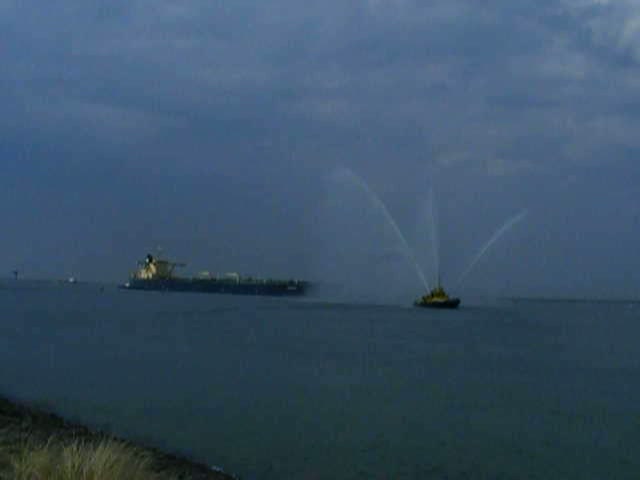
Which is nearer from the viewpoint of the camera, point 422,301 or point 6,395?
point 6,395

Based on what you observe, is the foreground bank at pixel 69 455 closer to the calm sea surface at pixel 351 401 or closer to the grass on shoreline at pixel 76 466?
the grass on shoreline at pixel 76 466

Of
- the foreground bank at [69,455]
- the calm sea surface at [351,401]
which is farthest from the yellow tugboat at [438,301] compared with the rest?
the foreground bank at [69,455]

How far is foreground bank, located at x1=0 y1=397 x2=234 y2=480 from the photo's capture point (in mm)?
8320

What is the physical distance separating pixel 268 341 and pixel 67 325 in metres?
21.4

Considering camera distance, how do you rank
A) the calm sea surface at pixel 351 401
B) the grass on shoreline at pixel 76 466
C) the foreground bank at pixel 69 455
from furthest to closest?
the calm sea surface at pixel 351 401 < the foreground bank at pixel 69 455 < the grass on shoreline at pixel 76 466

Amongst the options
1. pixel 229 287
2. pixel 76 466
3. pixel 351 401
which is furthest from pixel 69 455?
pixel 229 287

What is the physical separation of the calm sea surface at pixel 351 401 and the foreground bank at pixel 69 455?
1734 mm

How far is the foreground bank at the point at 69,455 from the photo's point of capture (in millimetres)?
8320

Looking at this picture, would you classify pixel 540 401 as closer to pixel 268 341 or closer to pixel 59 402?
pixel 59 402

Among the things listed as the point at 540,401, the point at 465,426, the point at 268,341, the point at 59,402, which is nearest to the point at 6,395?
the point at 59,402

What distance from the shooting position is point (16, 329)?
51500 mm

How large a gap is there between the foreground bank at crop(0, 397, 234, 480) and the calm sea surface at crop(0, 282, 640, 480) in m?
1.73

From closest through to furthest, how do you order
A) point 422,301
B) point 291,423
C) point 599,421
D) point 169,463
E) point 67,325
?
point 169,463 → point 291,423 → point 599,421 → point 67,325 → point 422,301

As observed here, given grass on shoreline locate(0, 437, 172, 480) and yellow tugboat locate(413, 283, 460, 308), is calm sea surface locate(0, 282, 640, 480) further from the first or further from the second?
yellow tugboat locate(413, 283, 460, 308)
